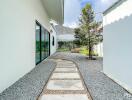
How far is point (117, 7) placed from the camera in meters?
5.28

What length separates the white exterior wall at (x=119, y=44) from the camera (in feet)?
14.3

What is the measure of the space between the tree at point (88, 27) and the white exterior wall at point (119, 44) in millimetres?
6359

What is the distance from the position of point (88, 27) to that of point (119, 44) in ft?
26.8

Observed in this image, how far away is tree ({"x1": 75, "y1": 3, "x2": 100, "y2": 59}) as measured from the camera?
1297 centimetres

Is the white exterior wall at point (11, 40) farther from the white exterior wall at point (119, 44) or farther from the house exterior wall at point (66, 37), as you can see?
the house exterior wall at point (66, 37)

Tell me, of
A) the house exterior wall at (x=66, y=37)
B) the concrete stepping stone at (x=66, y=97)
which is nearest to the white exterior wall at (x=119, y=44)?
the concrete stepping stone at (x=66, y=97)

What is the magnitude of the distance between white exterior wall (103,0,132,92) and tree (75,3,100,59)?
6359 mm

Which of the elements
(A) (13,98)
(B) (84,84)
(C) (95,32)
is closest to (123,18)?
(B) (84,84)

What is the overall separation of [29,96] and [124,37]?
9.89ft

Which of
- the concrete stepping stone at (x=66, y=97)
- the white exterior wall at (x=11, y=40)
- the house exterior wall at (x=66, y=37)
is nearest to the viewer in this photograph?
the concrete stepping stone at (x=66, y=97)

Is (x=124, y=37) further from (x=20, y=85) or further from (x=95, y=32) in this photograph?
(x=95, y=32)

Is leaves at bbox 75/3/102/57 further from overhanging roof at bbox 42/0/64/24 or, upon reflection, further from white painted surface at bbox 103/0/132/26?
white painted surface at bbox 103/0/132/26

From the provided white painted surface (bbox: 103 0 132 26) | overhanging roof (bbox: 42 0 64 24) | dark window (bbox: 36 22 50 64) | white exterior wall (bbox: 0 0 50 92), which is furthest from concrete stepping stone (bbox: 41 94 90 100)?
overhanging roof (bbox: 42 0 64 24)

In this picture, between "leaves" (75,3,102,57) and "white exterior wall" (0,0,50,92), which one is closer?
"white exterior wall" (0,0,50,92)
